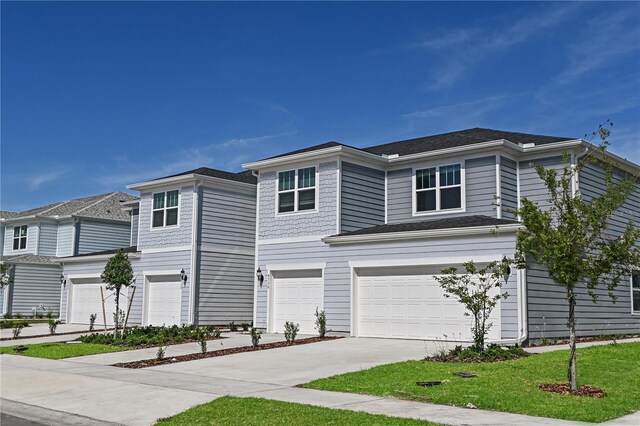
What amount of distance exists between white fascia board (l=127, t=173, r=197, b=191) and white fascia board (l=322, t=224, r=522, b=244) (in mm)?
7273

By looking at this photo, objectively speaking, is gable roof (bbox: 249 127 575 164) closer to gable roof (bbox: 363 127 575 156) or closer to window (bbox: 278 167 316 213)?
gable roof (bbox: 363 127 575 156)

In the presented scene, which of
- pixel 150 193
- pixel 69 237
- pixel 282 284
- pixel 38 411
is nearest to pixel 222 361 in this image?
pixel 38 411

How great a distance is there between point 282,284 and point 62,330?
1021 cm

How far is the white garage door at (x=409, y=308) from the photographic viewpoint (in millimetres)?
18078

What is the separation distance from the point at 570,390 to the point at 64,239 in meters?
35.5

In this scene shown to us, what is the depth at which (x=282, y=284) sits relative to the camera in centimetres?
2297

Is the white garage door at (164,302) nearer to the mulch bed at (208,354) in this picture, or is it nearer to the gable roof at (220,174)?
the gable roof at (220,174)

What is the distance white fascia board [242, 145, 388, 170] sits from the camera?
2169cm

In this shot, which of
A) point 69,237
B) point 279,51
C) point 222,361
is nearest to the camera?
point 222,361

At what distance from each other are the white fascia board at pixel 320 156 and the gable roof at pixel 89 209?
19484 mm

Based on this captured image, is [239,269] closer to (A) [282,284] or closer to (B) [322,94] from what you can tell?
(A) [282,284]

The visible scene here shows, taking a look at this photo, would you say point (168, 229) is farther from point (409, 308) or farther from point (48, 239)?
point (48, 239)

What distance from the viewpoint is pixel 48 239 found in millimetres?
40125

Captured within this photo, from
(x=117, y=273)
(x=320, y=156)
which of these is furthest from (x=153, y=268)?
(x=320, y=156)
